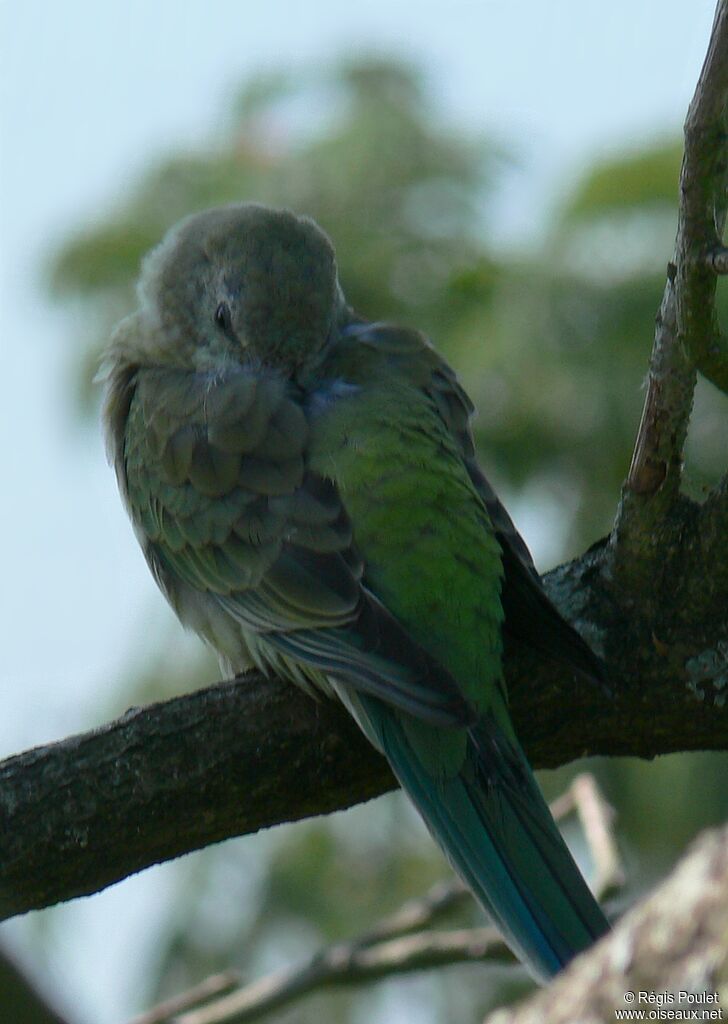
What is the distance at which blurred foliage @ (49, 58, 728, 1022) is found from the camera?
6.25 meters

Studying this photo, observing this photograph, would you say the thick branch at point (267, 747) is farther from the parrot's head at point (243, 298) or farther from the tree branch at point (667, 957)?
the tree branch at point (667, 957)

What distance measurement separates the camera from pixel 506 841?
10.3ft

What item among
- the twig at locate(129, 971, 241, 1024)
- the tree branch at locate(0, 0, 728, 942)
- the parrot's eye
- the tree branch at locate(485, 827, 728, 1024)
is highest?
the tree branch at locate(485, 827, 728, 1024)

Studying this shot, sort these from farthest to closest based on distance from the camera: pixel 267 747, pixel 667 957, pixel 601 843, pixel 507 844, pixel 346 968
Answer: pixel 601 843, pixel 346 968, pixel 267 747, pixel 507 844, pixel 667 957

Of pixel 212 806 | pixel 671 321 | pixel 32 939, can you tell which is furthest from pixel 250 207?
pixel 32 939

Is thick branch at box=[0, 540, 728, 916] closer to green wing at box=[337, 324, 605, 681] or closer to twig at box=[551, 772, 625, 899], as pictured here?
green wing at box=[337, 324, 605, 681]

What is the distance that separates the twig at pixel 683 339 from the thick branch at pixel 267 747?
0.15 meters

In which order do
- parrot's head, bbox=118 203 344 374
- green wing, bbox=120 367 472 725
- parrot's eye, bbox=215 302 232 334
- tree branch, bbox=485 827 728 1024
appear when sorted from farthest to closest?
1. parrot's eye, bbox=215 302 232 334
2. parrot's head, bbox=118 203 344 374
3. green wing, bbox=120 367 472 725
4. tree branch, bbox=485 827 728 1024

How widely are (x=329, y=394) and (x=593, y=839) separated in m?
1.48

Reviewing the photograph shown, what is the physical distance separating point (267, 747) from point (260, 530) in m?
0.67

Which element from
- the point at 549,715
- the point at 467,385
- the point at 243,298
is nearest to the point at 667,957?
the point at 549,715

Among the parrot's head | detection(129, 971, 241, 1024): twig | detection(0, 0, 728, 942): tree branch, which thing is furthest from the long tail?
the parrot's head

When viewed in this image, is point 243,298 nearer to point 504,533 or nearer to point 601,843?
point 504,533

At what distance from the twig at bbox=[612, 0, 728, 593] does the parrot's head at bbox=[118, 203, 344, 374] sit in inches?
49.5
